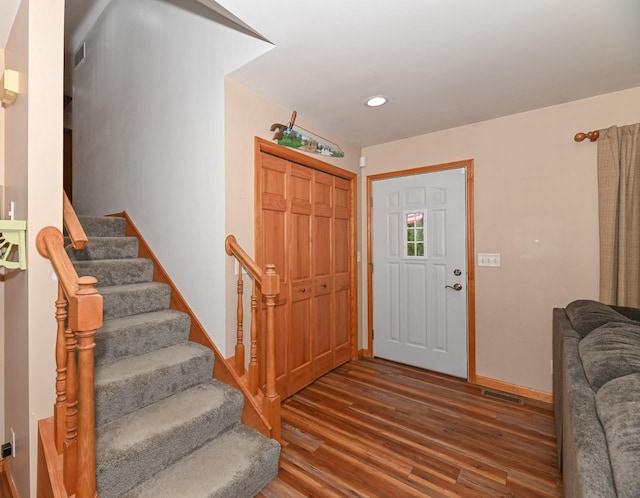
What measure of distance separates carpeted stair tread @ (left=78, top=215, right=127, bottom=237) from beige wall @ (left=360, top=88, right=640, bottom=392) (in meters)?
3.14

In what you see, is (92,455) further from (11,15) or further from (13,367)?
(11,15)


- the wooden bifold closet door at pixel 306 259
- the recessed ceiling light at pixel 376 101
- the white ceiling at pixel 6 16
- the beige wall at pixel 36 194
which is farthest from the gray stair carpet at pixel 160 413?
the recessed ceiling light at pixel 376 101

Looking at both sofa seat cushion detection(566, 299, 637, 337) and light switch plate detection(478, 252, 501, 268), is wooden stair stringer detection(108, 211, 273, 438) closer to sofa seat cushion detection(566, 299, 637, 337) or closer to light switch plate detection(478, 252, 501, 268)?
sofa seat cushion detection(566, 299, 637, 337)

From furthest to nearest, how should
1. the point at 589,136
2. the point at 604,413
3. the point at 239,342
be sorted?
the point at 589,136 < the point at 239,342 < the point at 604,413

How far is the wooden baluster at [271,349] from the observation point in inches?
72.8

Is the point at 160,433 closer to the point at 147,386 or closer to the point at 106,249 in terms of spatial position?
the point at 147,386

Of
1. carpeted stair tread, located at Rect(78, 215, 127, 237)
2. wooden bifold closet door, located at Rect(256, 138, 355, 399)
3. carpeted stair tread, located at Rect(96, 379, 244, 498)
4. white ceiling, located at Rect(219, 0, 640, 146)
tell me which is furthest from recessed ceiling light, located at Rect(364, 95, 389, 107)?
carpeted stair tread, located at Rect(78, 215, 127, 237)

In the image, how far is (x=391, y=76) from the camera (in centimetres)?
→ 211

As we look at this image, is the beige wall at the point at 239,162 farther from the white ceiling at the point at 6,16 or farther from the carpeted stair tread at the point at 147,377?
the white ceiling at the point at 6,16

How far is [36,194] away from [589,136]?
345cm

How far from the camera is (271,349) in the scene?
1.86 meters

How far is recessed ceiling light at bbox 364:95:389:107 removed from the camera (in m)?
2.42

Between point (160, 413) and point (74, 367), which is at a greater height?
point (74, 367)

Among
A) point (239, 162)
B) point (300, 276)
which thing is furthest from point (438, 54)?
point (300, 276)
